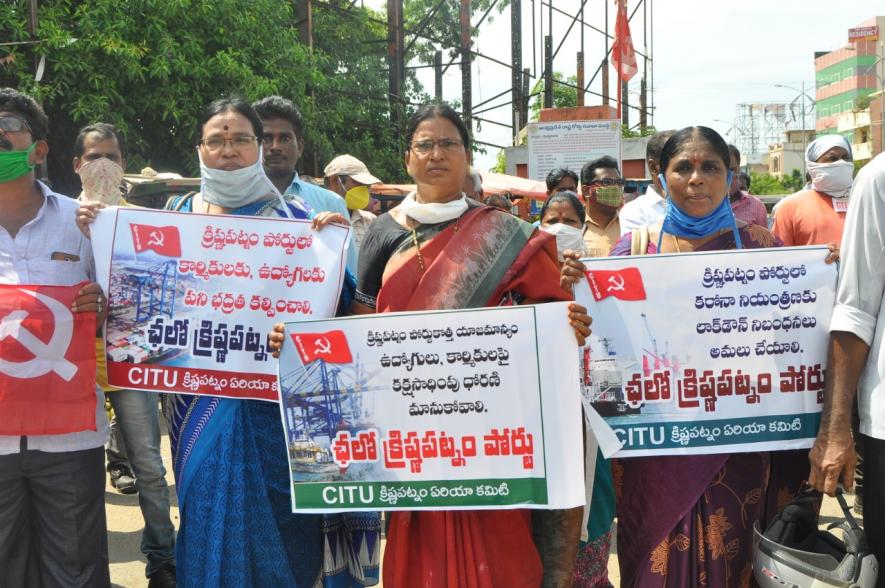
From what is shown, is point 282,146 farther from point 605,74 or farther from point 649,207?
point 605,74

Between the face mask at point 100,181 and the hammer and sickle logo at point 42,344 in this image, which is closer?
the hammer and sickle logo at point 42,344

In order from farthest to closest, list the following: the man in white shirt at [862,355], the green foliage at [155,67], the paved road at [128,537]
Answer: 1. the green foliage at [155,67]
2. the paved road at [128,537]
3. the man in white shirt at [862,355]

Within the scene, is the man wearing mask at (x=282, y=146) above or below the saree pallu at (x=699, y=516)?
above

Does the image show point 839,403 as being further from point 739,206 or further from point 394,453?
point 739,206

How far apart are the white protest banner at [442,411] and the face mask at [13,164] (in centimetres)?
114

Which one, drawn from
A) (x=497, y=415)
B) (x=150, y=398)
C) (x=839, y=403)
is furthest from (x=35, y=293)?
(x=839, y=403)

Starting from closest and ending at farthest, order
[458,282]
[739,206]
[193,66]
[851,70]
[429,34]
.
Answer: [458,282], [739,206], [193,66], [429,34], [851,70]

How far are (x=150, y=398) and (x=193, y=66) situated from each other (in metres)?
7.67

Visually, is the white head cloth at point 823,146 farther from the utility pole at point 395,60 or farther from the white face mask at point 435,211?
the utility pole at point 395,60

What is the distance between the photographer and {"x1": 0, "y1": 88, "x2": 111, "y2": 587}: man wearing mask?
303 centimetres

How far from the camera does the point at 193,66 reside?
35.8 feet

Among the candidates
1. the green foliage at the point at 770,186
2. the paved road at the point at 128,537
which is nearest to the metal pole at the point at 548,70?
the paved road at the point at 128,537

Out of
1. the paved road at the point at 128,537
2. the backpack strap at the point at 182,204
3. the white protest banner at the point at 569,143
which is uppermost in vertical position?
the white protest banner at the point at 569,143

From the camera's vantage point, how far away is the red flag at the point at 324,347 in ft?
9.46
